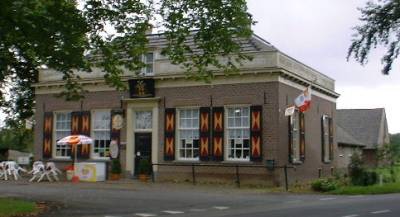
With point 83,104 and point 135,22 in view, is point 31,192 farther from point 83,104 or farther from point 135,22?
point 83,104

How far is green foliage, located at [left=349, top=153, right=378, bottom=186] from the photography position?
2691 centimetres

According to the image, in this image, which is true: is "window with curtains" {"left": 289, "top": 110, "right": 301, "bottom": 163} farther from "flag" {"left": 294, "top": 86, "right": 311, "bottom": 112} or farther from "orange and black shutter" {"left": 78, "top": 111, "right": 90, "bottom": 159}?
"orange and black shutter" {"left": 78, "top": 111, "right": 90, "bottom": 159}

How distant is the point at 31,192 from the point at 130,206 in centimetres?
613

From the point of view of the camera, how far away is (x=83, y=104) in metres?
32.0

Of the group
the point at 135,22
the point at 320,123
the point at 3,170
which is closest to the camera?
the point at 135,22

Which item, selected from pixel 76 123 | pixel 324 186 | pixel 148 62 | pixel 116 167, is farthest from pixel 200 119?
pixel 76 123

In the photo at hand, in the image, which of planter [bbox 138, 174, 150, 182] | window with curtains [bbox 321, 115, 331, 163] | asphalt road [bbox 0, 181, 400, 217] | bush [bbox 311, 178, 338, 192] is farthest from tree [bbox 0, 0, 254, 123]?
window with curtains [bbox 321, 115, 331, 163]

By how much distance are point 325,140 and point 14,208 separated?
21.6 metres

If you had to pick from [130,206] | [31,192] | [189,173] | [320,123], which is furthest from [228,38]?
[320,123]

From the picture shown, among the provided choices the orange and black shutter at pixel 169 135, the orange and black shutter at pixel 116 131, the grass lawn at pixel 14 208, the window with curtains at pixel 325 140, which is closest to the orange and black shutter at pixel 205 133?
the orange and black shutter at pixel 169 135

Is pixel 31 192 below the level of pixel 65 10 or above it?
below

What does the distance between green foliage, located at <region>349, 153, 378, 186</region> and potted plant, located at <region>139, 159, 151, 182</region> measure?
9.49m

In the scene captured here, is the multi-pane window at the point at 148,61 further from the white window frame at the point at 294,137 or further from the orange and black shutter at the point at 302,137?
the orange and black shutter at the point at 302,137

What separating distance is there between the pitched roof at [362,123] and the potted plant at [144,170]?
2550cm
